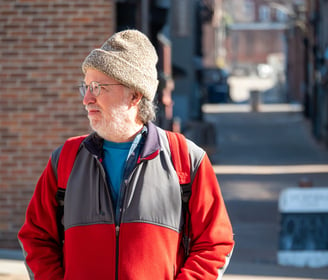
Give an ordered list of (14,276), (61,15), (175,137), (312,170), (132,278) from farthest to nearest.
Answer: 1. (312,170)
2. (61,15)
3. (14,276)
4. (175,137)
5. (132,278)

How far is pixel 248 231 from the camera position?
42.0 ft

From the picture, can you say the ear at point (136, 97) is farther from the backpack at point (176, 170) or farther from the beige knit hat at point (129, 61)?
the backpack at point (176, 170)

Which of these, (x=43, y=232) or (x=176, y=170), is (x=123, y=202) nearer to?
(x=176, y=170)

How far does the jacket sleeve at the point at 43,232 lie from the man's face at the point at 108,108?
25 cm

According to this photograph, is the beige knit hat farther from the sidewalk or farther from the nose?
the sidewalk

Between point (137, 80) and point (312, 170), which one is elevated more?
point (137, 80)

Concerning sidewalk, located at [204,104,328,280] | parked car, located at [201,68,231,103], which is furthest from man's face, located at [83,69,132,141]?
parked car, located at [201,68,231,103]

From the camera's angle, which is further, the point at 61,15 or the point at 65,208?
the point at 61,15

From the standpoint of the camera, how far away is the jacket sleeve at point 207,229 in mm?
3240

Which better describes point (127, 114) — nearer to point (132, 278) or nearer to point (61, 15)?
point (132, 278)

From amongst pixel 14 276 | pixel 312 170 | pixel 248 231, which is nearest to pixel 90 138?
pixel 14 276

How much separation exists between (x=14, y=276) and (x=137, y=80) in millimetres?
5703

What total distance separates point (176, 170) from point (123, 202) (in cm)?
24

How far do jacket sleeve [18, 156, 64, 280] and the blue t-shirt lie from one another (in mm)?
223
